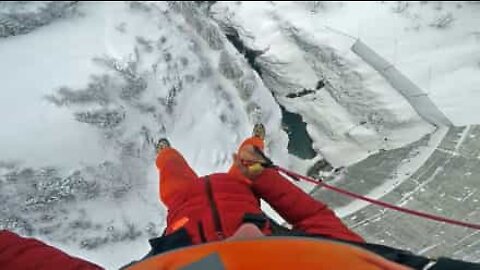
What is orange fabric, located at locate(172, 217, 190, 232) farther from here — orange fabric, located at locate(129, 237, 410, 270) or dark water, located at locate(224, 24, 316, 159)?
dark water, located at locate(224, 24, 316, 159)

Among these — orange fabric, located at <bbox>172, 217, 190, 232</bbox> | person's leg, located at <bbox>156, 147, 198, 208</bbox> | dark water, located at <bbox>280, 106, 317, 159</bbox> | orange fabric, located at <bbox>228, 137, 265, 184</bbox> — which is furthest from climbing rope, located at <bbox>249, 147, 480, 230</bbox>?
dark water, located at <bbox>280, 106, 317, 159</bbox>

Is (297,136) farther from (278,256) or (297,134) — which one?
(278,256)

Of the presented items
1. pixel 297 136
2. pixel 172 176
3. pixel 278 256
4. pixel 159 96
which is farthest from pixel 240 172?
pixel 297 136

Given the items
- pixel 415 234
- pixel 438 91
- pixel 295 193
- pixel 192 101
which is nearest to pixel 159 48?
pixel 192 101

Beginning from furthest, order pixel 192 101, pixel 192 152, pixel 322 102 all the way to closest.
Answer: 1. pixel 322 102
2. pixel 192 101
3. pixel 192 152

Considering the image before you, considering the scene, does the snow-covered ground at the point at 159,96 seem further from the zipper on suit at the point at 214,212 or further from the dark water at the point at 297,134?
the zipper on suit at the point at 214,212

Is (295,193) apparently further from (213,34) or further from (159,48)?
(213,34)
